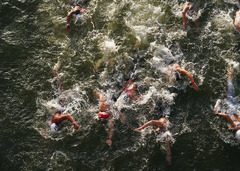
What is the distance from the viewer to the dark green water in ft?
23.9

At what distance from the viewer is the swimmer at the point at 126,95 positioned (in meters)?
7.86

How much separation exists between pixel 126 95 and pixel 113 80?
2.55ft

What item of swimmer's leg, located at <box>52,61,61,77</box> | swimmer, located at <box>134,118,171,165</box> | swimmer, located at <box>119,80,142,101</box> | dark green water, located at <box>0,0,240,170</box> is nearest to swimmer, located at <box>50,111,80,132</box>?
dark green water, located at <box>0,0,240,170</box>

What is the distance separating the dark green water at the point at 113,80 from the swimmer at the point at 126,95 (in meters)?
0.21

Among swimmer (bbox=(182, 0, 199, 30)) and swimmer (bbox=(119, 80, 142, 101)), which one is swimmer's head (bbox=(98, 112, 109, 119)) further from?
swimmer (bbox=(182, 0, 199, 30))

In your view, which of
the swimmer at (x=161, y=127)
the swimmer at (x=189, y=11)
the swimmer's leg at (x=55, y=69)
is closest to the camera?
the swimmer at (x=161, y=127)

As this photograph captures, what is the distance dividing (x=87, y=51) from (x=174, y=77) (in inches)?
128

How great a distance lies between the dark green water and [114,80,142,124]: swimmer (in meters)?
0.21

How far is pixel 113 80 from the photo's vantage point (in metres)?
8.28

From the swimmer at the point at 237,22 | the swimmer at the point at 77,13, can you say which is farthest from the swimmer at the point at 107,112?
the swimmer at the point at 237,22

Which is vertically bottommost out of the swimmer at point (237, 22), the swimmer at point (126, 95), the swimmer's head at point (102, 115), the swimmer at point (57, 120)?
the swimmer at point (57, 120)

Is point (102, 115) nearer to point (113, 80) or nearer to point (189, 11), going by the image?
point (113, 80)

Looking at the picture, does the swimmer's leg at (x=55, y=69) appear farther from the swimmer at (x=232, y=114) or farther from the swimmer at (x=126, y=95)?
the swimmer at (x=232, y=114)

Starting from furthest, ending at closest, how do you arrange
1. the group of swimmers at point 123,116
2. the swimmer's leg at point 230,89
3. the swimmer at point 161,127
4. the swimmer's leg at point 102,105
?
the swimmer's leg at point 230,89
the swimmer's leg at point 102,105
the group of swimmers at point 123,116
the swimmer at point 161,127
